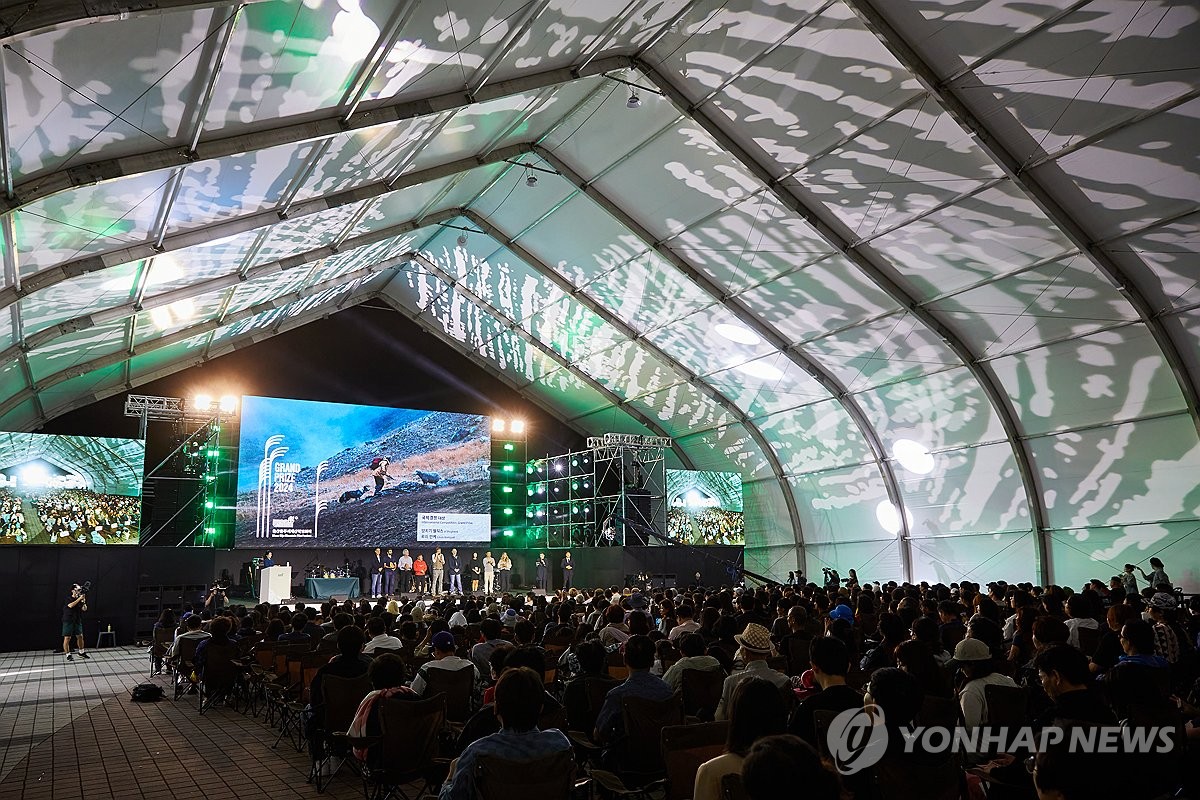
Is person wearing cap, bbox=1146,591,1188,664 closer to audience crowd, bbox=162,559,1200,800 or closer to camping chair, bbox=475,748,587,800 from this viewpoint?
audience crowd, bbox=162,559,1200,800

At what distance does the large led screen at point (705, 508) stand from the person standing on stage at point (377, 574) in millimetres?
8081

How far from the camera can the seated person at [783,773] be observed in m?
1.54

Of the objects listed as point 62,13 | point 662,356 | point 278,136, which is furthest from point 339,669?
point 662,356

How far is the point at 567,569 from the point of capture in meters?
22.9

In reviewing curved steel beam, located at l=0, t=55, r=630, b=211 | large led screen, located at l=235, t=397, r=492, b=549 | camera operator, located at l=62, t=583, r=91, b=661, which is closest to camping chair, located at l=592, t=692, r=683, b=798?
curved steel beam, located at l=0, t=55, r=630, b=211

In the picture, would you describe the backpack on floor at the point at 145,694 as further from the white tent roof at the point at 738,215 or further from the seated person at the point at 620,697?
the seated person at the point at 620,697

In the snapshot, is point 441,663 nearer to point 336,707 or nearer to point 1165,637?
point 336,707

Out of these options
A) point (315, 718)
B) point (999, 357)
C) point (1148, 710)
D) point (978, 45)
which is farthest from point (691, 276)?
point (1148, 710)

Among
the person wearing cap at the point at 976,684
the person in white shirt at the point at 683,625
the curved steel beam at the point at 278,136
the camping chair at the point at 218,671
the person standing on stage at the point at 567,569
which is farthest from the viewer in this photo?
the person standing on stage at the point at 567,569

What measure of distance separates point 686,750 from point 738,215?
13.0 meters

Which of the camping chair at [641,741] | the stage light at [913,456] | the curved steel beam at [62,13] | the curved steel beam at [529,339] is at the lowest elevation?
the camping chair at [641,741]

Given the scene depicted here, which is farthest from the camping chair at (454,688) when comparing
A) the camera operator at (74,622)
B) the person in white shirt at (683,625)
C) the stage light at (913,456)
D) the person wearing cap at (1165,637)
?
the stage light at (913,456)

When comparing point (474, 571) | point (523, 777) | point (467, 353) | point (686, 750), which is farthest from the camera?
point (467, 353)

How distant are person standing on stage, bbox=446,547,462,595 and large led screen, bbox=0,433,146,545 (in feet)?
27.0
